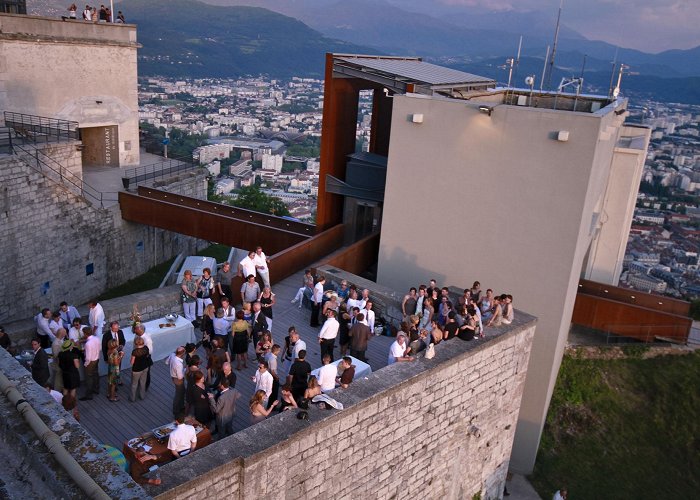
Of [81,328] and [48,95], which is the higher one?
[48,95]

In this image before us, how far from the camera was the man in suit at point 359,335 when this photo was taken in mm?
10871

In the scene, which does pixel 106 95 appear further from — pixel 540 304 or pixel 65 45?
pixel 540 304

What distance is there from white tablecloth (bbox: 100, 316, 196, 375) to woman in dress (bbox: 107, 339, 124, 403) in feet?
2.57

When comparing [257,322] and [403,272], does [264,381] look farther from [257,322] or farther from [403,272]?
[403,272]

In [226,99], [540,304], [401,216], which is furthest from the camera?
[226,99]

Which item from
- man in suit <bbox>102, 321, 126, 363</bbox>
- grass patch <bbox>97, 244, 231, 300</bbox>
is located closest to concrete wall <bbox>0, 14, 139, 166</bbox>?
grass patch <bbox>97, 244, 231, 300</bbox>

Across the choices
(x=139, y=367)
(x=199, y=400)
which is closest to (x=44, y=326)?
(x=139, y=367)

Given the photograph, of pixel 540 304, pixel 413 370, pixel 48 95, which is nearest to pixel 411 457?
pixel 413 370

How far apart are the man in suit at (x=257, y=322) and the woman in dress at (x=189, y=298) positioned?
155 cm

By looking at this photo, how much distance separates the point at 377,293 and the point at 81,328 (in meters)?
6.04

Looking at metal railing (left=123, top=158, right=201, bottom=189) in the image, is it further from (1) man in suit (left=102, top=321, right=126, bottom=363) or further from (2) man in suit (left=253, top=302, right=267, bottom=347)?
(1) man in suit (left=102, top=321, right=126, bottom=363)

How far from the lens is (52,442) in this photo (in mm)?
6121

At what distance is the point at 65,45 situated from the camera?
2314cm

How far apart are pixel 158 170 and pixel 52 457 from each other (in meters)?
22.0
